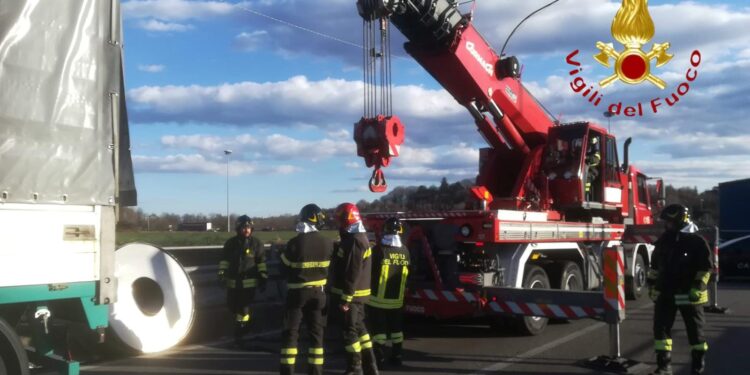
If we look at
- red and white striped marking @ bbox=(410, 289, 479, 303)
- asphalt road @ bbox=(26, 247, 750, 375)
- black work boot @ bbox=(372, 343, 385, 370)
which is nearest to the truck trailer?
asphalt road @ bbox=(26, 247, 750, 375)

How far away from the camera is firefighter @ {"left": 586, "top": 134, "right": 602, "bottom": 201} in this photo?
12.3 meters

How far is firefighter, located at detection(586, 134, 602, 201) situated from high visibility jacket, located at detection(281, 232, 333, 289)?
21.8 ft

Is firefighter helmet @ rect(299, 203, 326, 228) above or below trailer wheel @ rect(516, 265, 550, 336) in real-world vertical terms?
above

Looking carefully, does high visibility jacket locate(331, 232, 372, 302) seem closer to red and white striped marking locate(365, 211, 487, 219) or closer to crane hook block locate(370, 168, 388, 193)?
crane hook block locate(370, 168, 388, 193)

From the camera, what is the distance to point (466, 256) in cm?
962

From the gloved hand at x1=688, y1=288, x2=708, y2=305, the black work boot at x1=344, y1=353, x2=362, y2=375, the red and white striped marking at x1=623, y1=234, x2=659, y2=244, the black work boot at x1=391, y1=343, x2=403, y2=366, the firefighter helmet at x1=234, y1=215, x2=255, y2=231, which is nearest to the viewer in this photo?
the black work boot at x1=344, y1=353, x2=362, y2=375

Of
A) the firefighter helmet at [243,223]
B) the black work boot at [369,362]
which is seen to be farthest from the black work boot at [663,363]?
the firefighter helmet at [243,223]

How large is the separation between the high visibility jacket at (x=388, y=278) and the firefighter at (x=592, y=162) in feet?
17.2

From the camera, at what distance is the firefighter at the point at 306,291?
6848 millimetres

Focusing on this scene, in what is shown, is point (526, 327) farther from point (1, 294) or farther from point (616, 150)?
point (1, 294)

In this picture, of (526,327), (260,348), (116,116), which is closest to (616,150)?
(526,327)

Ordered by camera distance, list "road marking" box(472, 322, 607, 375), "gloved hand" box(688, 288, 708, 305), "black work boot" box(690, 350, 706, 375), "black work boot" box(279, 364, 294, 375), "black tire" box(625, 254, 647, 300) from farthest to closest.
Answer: "black tire" box(625, 254, 647, 300)
"road marking" box(472, 322, 607, 375)
"black work boot" box(690, 350, 706, 375)
"gloved hand" box(688, 288, 708, 305)
"black work boot" box(279, 364, 294, 375)

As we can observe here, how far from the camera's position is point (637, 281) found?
14.2 metres

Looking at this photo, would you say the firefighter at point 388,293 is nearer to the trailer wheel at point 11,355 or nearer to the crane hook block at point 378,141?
the crane hook block at point 378,141
